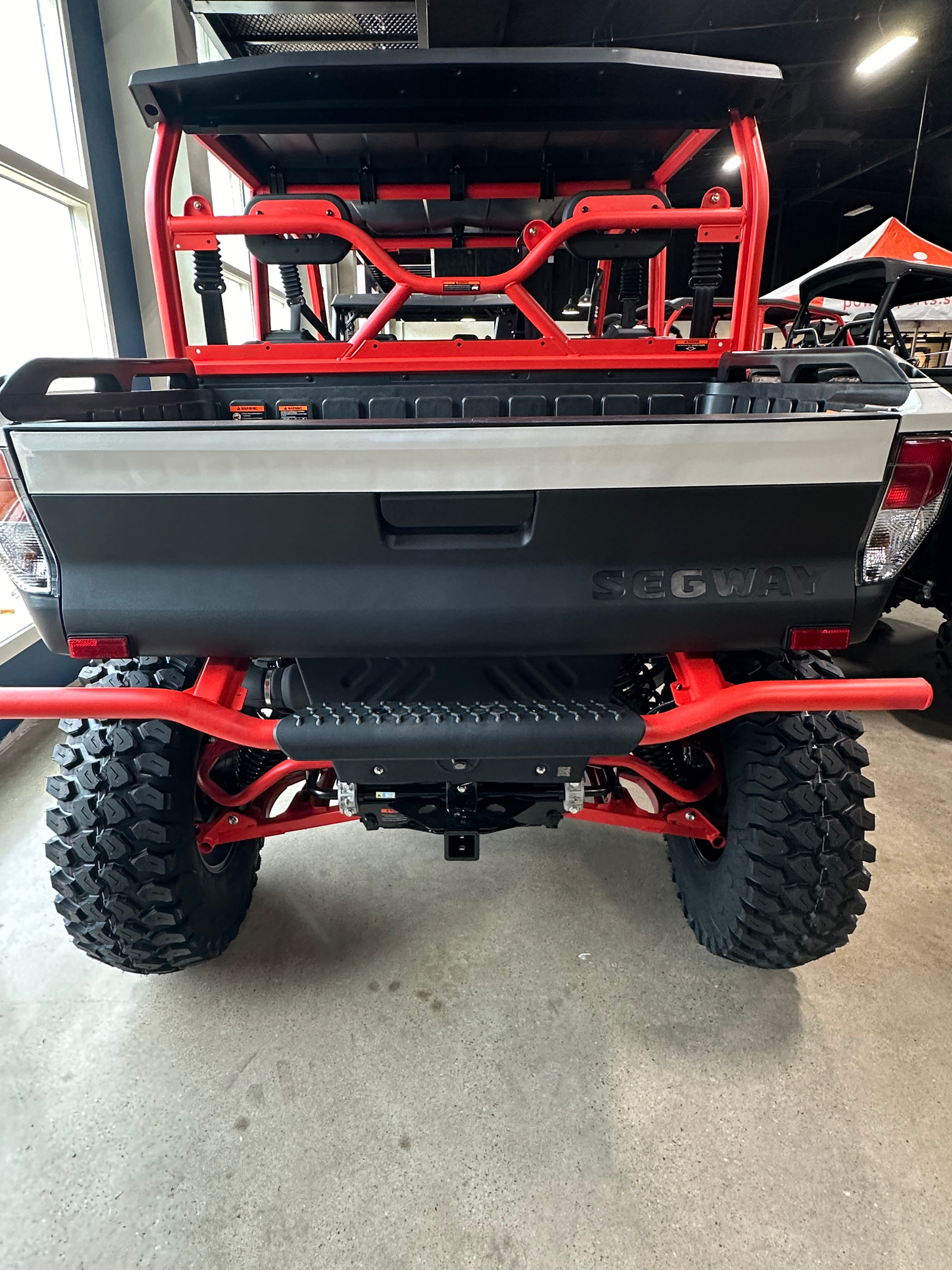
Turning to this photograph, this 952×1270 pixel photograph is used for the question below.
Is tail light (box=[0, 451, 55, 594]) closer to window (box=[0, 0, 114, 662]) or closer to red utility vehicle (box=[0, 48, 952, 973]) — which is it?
red utility vehicle (box=[0, 48, 952, 973])

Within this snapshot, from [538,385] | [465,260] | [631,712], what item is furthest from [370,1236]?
[465,260]

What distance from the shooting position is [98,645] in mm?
1093

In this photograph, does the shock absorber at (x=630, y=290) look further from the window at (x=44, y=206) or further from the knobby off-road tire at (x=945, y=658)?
the window at (x=44, y=206)

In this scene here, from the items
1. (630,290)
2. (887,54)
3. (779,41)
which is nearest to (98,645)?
(630,290)

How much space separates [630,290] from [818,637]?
9.22 feet

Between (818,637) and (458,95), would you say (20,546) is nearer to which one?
(818,637)

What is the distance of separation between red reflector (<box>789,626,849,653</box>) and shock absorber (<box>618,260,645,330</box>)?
2.52 m

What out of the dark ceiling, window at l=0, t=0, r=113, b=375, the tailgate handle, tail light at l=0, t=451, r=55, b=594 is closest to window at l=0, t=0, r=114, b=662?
window at l=0, t=0, r=113, b=375

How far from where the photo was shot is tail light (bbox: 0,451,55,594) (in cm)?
100

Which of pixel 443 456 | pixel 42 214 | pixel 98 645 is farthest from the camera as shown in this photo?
pixel 42 214

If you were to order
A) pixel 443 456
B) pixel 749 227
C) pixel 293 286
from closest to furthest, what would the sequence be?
pixel 443 456 < pixel 749 227 < pixel 293 286

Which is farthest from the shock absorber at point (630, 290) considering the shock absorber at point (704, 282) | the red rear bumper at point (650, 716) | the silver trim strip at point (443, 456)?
the red rear bumper at point (650, 716)

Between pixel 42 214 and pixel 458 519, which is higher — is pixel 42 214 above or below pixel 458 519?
above

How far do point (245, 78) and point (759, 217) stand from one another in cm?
142
